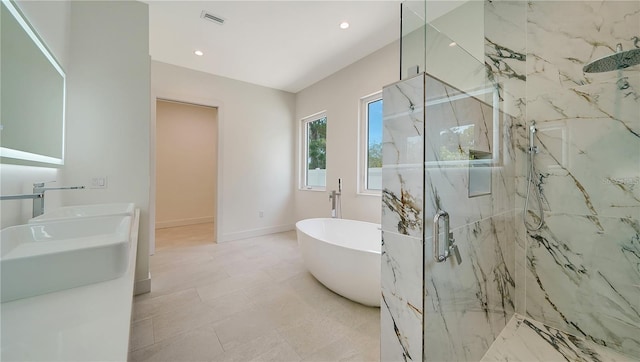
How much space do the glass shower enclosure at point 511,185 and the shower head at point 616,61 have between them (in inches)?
3.3

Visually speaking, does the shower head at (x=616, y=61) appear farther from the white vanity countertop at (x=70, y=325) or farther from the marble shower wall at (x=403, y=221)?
the white vanity countertop at (x=70, y=325)

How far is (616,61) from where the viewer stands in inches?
55.0

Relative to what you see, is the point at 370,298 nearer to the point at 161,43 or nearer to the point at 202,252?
the point at 202,252

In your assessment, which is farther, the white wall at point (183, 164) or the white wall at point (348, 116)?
the white wall at point (183, 164)

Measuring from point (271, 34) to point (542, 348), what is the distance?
3.70 metres

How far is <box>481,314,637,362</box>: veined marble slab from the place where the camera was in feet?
4.81

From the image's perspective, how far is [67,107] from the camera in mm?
1919

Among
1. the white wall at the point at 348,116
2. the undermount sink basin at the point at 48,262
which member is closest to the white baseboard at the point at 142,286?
the undermount sink basin at the point at 48,262

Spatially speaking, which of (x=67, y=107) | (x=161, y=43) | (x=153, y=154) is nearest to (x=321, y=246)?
(x=67, y=107)

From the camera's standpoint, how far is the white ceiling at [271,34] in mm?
2277

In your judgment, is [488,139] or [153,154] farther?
[153,154]

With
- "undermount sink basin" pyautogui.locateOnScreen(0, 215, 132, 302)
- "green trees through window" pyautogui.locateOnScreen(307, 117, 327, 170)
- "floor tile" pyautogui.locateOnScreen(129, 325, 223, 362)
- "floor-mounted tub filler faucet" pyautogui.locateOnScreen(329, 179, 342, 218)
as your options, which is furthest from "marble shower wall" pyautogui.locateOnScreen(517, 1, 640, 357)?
"green trees through window" pyautogui.locateOnScreen(307, 117, 327, 170)

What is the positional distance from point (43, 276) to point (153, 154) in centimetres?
310

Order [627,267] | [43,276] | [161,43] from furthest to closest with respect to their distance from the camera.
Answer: [161,43] < [627,267] < [43,276]
